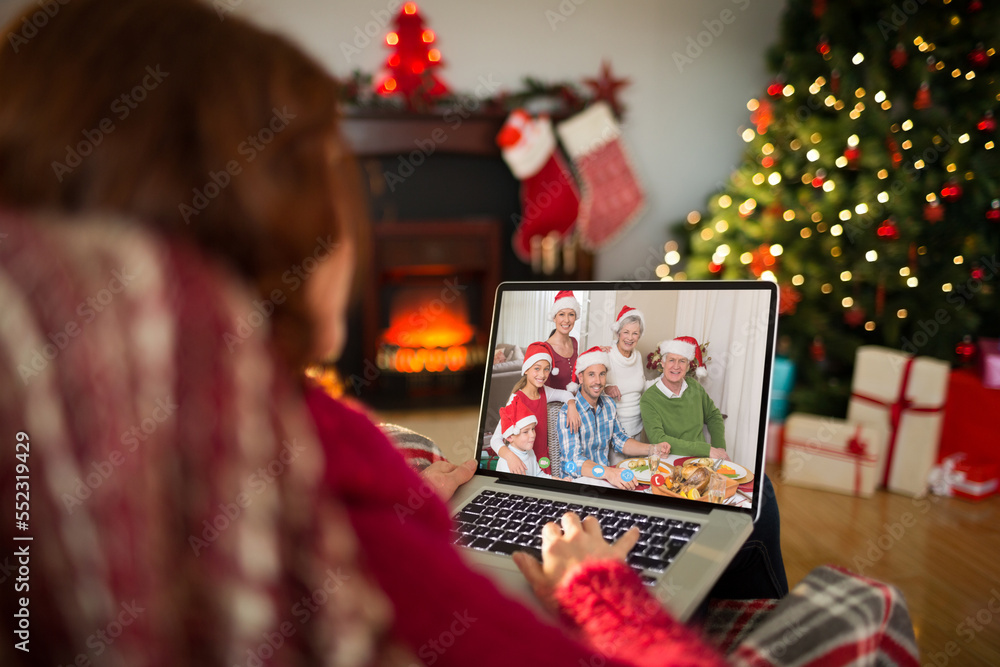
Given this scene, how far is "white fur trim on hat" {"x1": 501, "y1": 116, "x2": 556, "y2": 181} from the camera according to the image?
10.4 ft

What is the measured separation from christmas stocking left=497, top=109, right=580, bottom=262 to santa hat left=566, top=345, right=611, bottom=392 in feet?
8.12

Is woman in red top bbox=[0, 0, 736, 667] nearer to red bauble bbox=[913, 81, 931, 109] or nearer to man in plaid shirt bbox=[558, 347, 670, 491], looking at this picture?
man in plaid shirt bbox=[558, 347, 670, 491]

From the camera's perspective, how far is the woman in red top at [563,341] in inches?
34.7

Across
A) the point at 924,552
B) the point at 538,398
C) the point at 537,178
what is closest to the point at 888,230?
the point at 924,552

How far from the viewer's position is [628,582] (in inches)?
21.1

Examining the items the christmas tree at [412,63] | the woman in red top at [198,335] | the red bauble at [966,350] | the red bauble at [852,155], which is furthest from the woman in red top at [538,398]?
the christmas tree at [412,63]

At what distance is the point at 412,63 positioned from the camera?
3.09 m

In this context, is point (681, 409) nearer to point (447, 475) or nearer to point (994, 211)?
point (447, 475)

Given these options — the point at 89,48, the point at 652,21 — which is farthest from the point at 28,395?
the point at 652,21

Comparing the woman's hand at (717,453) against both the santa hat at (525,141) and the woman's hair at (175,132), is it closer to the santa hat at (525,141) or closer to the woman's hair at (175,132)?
the woman's hair at (175,132)

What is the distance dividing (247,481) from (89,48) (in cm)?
25

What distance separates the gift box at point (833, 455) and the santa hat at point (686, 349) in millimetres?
1655

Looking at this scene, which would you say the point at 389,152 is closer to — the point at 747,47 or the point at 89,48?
the point at 747,47

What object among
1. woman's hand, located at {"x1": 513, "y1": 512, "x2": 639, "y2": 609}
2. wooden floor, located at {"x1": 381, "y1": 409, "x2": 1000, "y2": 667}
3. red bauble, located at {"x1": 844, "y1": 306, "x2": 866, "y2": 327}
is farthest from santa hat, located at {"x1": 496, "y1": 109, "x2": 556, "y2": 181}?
woman's hand, located at {"x1": 513, "y1": 512, "x2": 639, "y2": 609}
